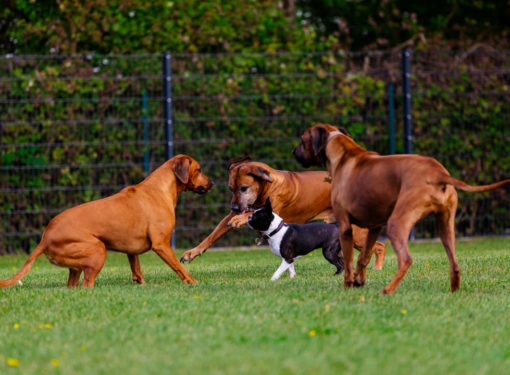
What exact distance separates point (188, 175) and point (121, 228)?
1027mm

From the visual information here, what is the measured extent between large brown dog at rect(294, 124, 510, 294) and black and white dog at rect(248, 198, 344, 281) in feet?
4.14

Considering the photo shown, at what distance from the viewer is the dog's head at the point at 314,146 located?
23.3ft

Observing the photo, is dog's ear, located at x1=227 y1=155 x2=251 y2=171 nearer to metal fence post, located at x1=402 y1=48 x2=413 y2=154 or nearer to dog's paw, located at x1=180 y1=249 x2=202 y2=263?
dog's paw, located at x1=180 y1=249 x2=202 y2=263

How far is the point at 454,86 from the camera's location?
1316cm

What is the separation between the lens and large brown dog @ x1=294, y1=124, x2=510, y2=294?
6094 millimetres

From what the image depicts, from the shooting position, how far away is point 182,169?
8.33m

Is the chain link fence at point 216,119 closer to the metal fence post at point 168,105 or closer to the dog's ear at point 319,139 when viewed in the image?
the metal fence post at point 168,105

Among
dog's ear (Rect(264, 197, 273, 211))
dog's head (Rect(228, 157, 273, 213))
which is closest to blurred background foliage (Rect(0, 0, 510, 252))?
dog's head (Rect(228, 157, 273, 213))

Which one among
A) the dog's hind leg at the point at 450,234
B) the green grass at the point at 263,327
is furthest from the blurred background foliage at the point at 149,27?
the dog's hind leg at the point at 450,234

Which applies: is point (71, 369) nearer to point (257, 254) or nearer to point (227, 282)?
point (227, 282)

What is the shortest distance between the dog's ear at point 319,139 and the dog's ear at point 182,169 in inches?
67.6

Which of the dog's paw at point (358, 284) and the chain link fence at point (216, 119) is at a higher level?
the chain link fence at point (216, 119)

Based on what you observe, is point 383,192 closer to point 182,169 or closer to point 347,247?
point 347,247

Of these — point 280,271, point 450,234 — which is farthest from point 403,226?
point 280,271
